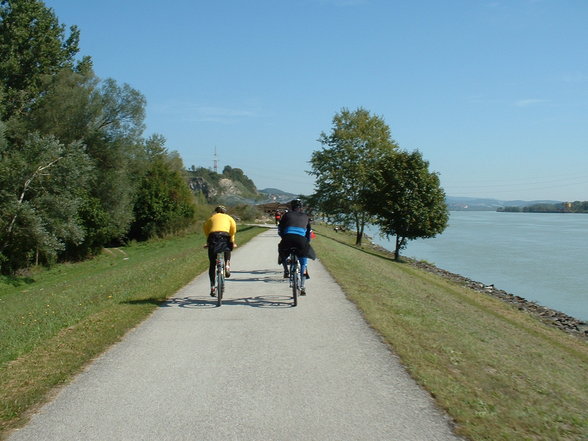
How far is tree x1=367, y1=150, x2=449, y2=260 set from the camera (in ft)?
124

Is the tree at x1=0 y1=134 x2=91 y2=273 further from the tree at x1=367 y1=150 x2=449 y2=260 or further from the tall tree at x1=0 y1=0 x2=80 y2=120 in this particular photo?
the tree at x1=367 y1=150 x2=449 y2=260

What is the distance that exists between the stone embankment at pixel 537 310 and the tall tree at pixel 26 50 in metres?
29.2

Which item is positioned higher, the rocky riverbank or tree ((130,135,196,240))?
tree ((130,135,196,240))

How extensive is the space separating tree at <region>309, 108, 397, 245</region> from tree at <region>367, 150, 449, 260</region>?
2.73 m

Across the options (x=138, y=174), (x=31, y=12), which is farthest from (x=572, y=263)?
(x=31, y=12)

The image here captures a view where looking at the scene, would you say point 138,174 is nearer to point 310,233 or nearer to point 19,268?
point 19,268

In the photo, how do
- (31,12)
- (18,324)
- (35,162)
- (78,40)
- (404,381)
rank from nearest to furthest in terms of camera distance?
(404,381)
(18,324)
(35,162)
(31,12)
(78,40)

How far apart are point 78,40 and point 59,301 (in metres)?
35.8

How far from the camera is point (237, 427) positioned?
440 cm

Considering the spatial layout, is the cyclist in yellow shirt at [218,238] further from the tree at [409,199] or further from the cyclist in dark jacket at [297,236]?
the tree at [409,199]

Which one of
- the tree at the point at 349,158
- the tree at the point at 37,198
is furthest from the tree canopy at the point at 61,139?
the tree at the point at 349,158

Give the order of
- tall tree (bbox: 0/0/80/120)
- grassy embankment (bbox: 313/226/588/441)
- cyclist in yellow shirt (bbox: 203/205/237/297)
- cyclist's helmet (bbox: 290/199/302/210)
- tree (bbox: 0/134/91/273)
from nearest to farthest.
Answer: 1. grassy embankment (bbox: 313/226/588/441)
2. cyclist in yellow shirt (bbox: 203/205/237/297)
3. cyclist's helmet (bbox: 290/199/302/210)
4. tree (bbox: 0/134/91/273)
5. tall tree (bbox: 0/0/80/120)

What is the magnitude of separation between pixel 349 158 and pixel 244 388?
38087 mm

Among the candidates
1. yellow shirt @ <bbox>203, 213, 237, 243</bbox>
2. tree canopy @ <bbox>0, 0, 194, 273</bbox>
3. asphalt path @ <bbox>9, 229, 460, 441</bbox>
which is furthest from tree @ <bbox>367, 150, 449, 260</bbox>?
asphalt path @ <bbox>9, 229, 460, 441</bbox>
